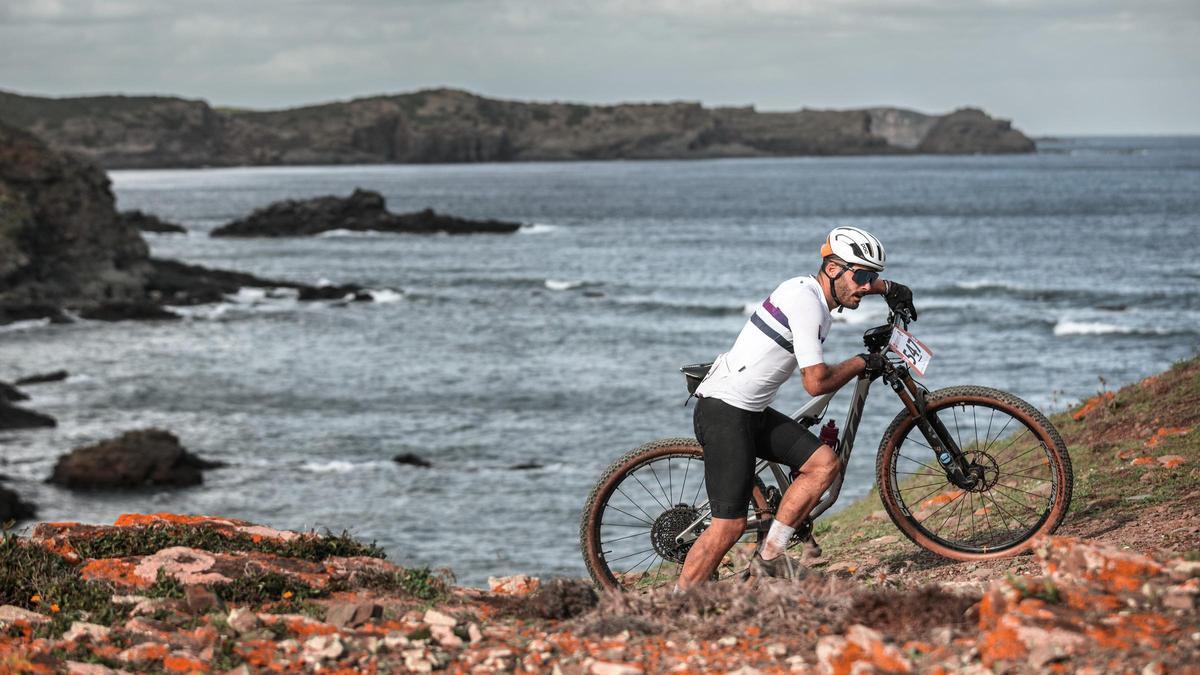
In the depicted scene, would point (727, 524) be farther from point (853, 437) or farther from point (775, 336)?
point (775, 336)

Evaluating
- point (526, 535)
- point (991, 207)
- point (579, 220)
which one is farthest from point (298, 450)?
point (991, 207)

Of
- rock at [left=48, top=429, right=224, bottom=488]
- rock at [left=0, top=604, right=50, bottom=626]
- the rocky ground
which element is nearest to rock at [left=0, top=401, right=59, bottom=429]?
rock at [left=48, top=429, right=224, bottom=488]

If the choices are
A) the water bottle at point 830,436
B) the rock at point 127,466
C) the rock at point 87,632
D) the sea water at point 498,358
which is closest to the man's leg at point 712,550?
the water bottle at point 830,436

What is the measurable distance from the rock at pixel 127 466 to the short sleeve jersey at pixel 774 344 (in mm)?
26574

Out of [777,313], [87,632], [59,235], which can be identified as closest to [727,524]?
[777,313]

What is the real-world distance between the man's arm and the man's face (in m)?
0.34

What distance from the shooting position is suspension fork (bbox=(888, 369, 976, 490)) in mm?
7262

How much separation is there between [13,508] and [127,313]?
33537 mm

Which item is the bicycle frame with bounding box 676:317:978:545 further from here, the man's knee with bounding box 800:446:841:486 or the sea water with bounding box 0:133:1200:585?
the sea water with bounding box 0:133:1200:585

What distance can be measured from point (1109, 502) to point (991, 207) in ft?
414

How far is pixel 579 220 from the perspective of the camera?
128 metres

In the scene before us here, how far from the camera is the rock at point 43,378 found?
141ft

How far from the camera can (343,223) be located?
370ft

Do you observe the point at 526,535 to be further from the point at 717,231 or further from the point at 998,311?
the point at 717,231
